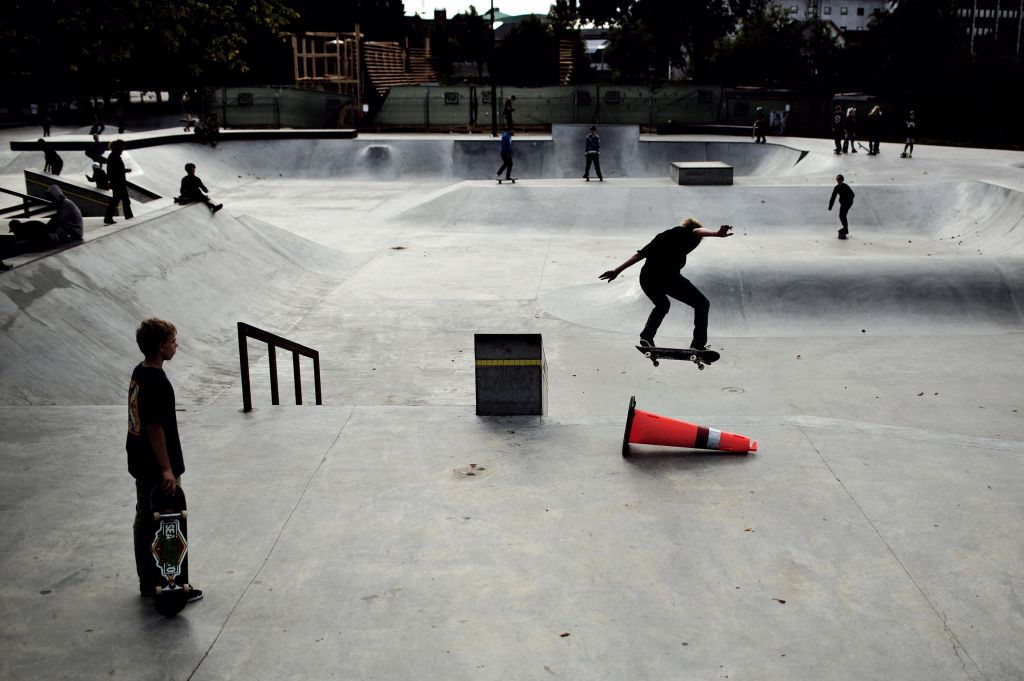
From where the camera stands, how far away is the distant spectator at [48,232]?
40.9ft

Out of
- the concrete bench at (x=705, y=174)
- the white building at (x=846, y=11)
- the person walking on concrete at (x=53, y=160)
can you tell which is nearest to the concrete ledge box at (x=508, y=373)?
the concrete bench at (x=705, y=174)

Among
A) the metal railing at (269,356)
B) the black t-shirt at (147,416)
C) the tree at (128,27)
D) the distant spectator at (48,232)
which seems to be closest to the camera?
the black t-shirt at (147,416)

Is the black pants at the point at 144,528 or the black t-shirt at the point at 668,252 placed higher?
Result: the black t-shirt at the point at 668,252

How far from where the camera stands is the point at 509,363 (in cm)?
762

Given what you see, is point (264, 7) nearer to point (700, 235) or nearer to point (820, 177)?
point (700, 235)

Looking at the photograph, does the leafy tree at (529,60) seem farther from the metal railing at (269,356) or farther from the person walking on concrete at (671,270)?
the person walking on concrete at (671,270)

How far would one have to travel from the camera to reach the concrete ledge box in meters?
7.64

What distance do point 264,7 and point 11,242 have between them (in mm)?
5064

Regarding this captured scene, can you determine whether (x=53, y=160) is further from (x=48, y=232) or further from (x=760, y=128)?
(x=760, y=128)

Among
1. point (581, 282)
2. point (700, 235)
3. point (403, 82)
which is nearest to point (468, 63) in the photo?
point (403, 82)

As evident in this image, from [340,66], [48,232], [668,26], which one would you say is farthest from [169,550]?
[668,26]

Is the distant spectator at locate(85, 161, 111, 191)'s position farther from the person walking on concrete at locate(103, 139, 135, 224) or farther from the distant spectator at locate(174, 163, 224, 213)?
the distant spectator at locate(174, 163, 224, 213)

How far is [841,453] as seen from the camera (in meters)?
7.00

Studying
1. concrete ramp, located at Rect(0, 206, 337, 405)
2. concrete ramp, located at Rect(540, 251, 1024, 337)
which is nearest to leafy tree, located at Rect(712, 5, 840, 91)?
concrete ramp, located at Rect(540, 251, 1024, 337)
